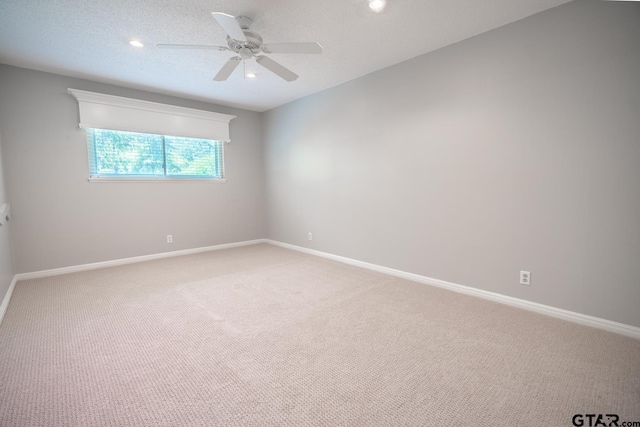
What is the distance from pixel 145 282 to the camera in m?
3.32

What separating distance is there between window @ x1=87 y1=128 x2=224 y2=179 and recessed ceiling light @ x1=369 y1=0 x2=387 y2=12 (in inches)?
139

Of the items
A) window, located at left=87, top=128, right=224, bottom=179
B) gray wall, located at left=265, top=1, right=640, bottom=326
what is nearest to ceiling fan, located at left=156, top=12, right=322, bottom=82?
gray wall, located at left=265, top=1, right=640, bottom=326

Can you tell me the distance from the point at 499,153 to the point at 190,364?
9.81ft

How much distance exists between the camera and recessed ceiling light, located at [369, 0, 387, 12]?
6.98ft

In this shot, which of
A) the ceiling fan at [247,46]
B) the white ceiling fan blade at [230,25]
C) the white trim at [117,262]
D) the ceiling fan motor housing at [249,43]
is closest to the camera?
the white ceiling fan blade at [230,25]

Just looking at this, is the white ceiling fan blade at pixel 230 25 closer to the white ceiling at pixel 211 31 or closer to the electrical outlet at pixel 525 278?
the white ceiling at pixel 211 31

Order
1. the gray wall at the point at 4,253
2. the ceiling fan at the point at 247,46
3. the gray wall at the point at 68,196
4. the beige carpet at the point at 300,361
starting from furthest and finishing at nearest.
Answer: the gray wall at the point at 68,196, the gray wall at the point at 4,253, the ceiling fan at the point at 247,46, the beige carpet at the point at 300,361

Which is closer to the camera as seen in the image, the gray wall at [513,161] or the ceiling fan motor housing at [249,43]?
the gray wall at [513,161]

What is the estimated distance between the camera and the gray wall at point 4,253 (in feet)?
8.84

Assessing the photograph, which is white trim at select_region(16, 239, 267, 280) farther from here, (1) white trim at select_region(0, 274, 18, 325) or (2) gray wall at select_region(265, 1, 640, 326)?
(2) gray wall at select_region(265, 1, 640, 326)

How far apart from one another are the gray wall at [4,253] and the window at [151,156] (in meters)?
0.86

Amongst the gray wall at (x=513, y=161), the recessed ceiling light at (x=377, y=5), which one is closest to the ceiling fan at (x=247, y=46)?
the recessed ceiling light at (x=377, y=5)

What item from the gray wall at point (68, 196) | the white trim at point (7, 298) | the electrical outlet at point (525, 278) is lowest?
the white trim at point (7, 298)

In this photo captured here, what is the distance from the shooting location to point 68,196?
365cm
